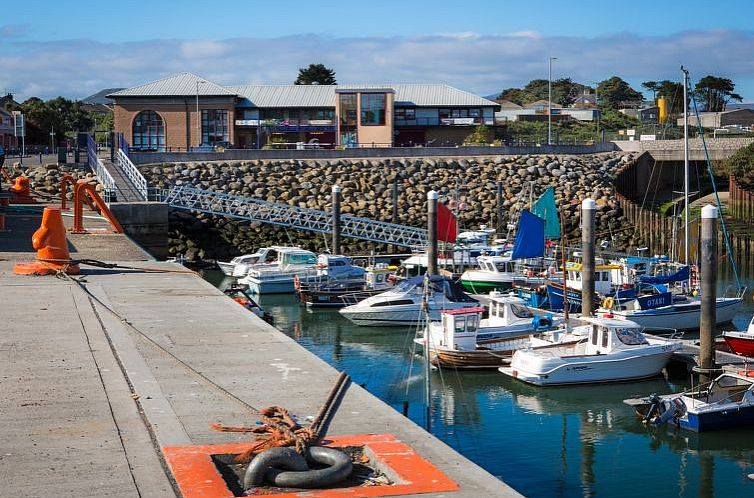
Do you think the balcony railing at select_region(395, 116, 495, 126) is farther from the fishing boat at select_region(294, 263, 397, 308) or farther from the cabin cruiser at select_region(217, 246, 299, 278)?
the fishing boat at select_region(294, 263, 397, 308)

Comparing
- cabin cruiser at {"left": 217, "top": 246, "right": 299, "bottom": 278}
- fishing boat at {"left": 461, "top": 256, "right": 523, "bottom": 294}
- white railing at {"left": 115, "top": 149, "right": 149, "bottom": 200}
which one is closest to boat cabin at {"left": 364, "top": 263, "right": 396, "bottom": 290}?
fishing boat at {"left": 461, "top": 256, "right": 523, "bottom": 294}

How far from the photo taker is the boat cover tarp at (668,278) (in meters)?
38.3

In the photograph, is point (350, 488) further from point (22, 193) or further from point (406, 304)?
point (22, 193)

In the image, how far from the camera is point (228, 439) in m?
13.1

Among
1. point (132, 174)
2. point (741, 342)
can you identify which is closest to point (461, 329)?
point (741, 342)

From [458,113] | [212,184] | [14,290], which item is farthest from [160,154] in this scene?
[14,290]

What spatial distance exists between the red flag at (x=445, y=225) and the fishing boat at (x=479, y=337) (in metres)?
12.7

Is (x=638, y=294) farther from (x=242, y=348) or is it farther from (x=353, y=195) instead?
(x=353, y=195)

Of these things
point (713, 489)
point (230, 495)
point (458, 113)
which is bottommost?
point (713, 489)

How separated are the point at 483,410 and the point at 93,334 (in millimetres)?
10465

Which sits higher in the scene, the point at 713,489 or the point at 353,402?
the point at 353,402

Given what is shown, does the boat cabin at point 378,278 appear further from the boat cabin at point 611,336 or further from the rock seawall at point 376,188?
the boat cabin at point 611,336

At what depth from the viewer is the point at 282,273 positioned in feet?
150

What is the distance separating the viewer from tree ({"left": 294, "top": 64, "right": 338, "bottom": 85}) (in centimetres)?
12938
